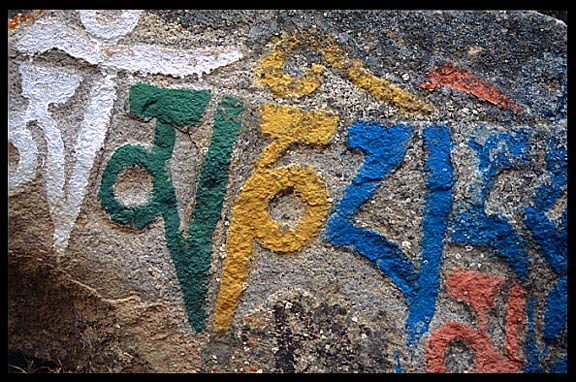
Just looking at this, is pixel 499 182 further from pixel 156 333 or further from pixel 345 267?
pixel 156 333

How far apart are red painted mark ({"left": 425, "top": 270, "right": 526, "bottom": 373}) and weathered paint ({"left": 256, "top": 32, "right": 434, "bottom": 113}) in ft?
1.03

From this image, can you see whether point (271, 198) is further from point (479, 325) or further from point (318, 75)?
point (479, 325)

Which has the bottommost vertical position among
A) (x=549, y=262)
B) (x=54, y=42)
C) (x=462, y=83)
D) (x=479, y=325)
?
(x=479, y=325)

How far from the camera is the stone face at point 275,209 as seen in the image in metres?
1.19

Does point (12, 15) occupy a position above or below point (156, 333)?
above

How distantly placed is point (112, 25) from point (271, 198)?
0.42 metres

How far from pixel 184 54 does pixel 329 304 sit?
51 cm

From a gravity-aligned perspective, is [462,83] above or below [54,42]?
above

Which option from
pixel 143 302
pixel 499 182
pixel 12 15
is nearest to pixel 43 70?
pixel 12 15

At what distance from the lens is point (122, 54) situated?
120 centimetres

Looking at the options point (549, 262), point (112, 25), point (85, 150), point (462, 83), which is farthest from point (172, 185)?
point (549, 262)

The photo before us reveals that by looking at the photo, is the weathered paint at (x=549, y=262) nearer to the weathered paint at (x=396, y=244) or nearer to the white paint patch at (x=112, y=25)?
the weathered paint at (x=396, y=244)

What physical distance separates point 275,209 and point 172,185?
186 millimetres

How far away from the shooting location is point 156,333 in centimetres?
120
